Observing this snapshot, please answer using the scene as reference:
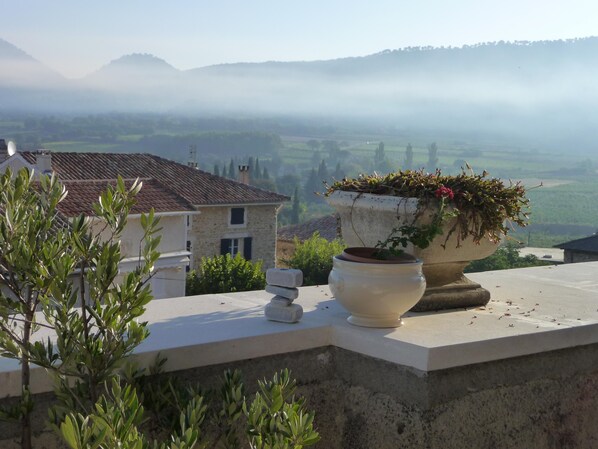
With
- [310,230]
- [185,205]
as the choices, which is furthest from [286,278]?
[310,230]

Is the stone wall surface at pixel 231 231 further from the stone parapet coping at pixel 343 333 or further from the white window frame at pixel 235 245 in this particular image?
the stone parapet coping at pixel 343 333

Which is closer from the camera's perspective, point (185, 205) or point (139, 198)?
point (139, 198)

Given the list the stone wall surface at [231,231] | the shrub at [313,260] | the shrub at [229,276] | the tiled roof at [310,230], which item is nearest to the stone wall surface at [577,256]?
the shrub at [313,260]

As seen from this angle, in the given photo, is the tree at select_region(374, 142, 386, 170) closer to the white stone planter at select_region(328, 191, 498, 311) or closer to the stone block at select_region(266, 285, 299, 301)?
the white stone planter at select_region(328, 191, 498, 311)

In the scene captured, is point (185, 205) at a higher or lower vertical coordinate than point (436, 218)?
lower

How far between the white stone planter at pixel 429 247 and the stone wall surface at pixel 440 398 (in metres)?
0.53

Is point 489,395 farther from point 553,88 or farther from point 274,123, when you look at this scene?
point 553,88

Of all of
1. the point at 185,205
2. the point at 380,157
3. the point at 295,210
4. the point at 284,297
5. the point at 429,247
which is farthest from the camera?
the point at 380,157

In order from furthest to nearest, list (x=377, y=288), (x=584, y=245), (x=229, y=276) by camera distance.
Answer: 1. (x=229, y=276)
2. (x=584, y=245)
3. (x=377, y=288)

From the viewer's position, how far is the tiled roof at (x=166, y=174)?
124 ft

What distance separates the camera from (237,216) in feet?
145

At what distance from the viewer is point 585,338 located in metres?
3.35

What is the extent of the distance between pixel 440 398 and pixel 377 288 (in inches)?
17.5

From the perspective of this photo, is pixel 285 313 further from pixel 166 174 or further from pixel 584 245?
pixel 166 174
